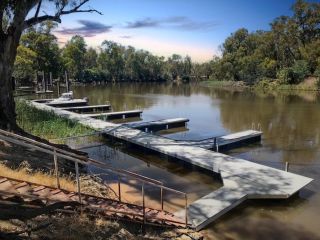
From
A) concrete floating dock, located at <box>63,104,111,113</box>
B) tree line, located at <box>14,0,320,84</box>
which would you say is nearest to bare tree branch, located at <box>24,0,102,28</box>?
concrete floating dock, located at <box>63,104,111,113</box>

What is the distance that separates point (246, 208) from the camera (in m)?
9.59

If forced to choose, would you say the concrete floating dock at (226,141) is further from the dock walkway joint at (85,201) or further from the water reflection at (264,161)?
the dock walkway joint at (85,201)

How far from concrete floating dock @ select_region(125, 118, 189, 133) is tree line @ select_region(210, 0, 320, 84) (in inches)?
1655

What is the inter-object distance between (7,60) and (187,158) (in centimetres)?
724

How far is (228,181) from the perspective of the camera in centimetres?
1053

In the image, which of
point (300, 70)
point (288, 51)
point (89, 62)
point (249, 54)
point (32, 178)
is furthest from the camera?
point (89, 62)

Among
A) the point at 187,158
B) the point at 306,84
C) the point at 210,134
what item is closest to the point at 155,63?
the point at 306,84

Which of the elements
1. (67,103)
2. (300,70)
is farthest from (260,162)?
(300,70)

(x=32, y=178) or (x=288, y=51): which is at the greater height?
(x=288, y=51)

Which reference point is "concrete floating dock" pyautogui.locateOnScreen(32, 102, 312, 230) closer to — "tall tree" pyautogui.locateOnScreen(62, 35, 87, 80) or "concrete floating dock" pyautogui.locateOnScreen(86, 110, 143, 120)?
"concrete floating dock" pyautogui.locateOnScreen(86, 110, 143, 120)

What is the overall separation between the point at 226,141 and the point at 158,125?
6077 mm

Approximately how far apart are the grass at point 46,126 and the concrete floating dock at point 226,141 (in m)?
5.57

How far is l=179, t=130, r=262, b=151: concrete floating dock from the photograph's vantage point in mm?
15117

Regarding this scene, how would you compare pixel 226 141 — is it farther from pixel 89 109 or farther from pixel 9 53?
pixel 89 109
